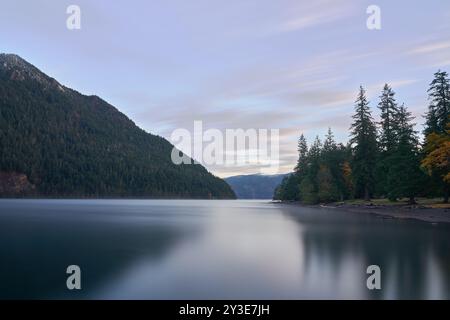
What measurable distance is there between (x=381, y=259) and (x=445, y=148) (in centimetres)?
3585

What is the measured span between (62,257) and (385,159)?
64079 millimetres

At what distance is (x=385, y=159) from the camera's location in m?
73.6

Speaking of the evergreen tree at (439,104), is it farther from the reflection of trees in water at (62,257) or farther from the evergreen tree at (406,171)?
the reflection of trees in water at (62,257)

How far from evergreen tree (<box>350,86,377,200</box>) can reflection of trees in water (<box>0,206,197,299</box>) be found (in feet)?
195

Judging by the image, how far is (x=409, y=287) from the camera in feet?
54.4

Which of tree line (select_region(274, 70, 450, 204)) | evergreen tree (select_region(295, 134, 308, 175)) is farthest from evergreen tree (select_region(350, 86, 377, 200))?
evergreen tree (select_region(295, 134, 308, 175))

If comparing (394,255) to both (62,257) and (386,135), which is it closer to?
(62,257)

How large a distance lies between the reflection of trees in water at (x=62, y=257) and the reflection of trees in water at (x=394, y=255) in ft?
35.8

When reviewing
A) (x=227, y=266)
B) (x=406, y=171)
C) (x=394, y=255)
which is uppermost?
(x=406, y=171)

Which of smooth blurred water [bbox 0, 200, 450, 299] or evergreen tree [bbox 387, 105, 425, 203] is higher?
evergreen tree [bbox 387, 105, 425, 203]

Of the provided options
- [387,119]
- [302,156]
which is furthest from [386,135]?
[302,156]

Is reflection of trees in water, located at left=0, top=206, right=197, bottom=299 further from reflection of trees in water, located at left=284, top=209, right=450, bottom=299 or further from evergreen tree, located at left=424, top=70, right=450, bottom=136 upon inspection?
evergreen tree, located at left=424, top=70, right=450, bottom=136

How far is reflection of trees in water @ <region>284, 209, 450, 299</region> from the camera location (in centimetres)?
1655

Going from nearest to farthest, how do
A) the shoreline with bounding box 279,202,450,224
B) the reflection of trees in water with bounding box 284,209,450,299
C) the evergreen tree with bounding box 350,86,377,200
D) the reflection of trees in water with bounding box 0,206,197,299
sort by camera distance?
the reflection of trees in water with bounding box 284,209,450,299 < the reflection of trees in water with bounding box 0,206,197,299 < the shoreline with bounding box 279,202,450,224 < the evergreen tree with bounding box 350,86,377,200
